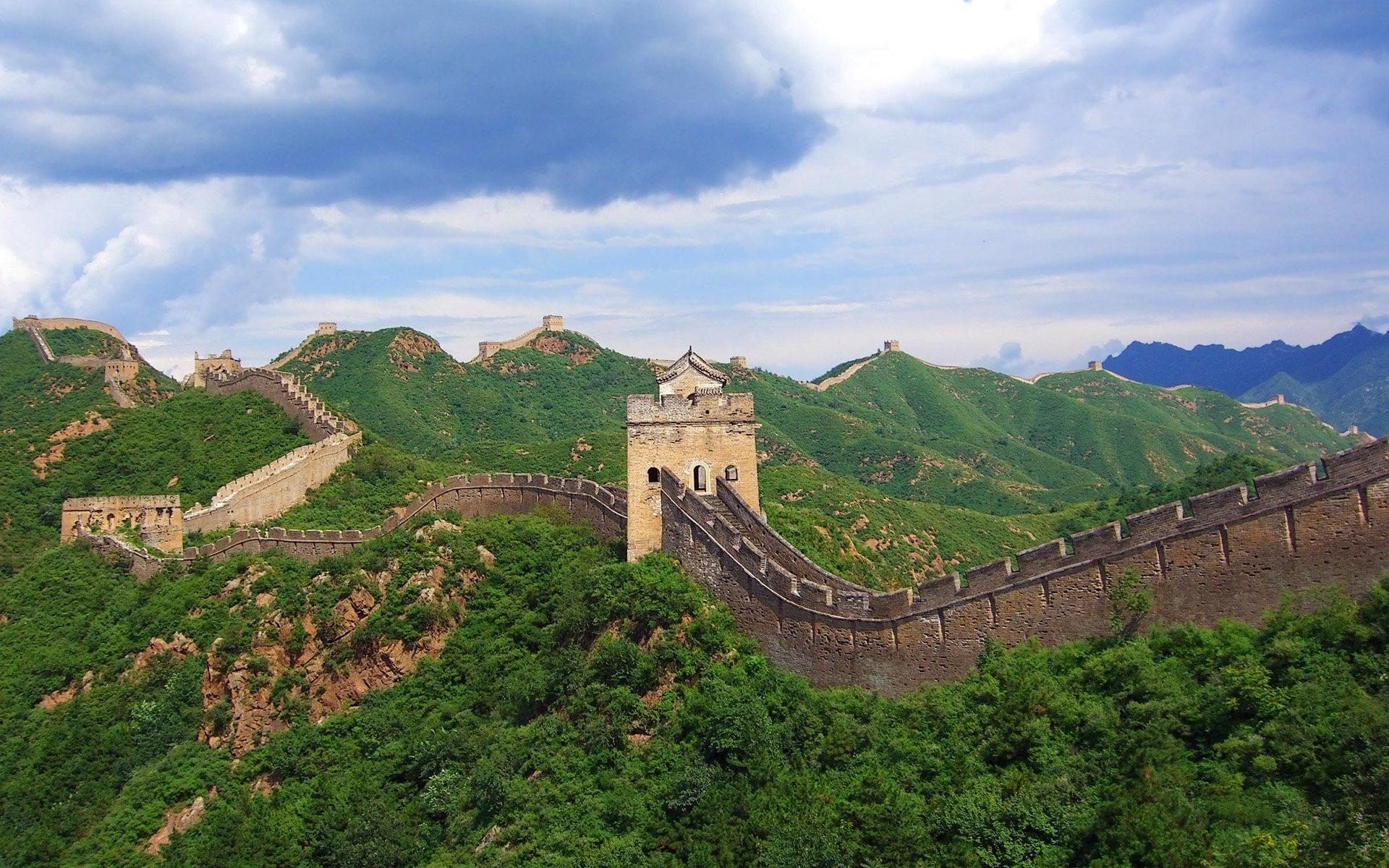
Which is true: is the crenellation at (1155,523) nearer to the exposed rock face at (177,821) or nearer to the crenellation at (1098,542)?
the crenellation at (1098,542)

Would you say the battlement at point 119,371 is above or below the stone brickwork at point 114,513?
above

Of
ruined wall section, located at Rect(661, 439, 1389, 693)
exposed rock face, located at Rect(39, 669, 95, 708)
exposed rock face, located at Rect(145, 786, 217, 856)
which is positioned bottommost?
exposed rock face, located at Rect(145, 786, 217, 856)

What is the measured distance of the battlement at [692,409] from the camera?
95.4 ft

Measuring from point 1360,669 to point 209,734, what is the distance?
1165 inches

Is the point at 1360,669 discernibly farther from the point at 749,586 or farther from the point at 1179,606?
the point at 749,586

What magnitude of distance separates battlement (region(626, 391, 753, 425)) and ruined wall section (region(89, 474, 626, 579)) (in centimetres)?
639

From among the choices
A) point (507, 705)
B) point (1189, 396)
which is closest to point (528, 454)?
point (507, 705)

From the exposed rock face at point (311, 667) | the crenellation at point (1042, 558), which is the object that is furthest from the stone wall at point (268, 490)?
the crenellation at point (1042, 558)

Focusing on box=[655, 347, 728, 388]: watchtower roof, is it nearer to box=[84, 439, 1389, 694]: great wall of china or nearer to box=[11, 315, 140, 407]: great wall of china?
box=[84, 439, 1389, 694]: great wall of china

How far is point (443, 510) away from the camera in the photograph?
40625 mm

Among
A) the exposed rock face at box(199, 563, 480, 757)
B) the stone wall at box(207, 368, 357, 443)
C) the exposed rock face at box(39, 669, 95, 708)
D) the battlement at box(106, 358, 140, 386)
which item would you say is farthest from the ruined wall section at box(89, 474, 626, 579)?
the battlement at box(106, 358, 140, 386)

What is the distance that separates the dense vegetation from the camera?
623 inches

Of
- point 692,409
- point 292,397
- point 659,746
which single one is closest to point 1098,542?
point 659,746

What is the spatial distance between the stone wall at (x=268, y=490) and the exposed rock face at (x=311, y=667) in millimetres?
9229
